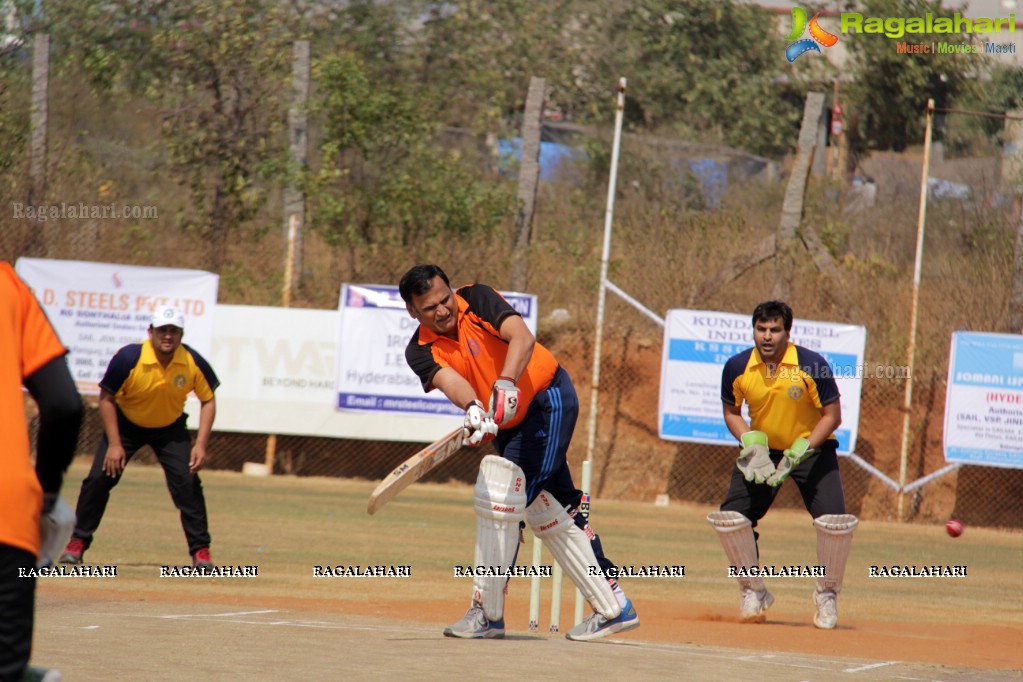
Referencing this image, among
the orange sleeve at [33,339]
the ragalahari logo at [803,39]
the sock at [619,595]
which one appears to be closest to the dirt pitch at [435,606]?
the sock at [619,595]

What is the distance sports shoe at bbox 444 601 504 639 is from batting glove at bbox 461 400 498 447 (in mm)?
1058

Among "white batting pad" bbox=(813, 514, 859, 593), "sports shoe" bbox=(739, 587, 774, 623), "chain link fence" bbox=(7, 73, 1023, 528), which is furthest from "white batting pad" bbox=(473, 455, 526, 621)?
"chain link fence" bbox=(7, 73, 1023, 528)

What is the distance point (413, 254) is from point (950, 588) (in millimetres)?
11637

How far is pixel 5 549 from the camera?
365 cm

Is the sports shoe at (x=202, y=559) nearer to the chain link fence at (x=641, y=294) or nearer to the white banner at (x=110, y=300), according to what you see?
the white banner at (x=110, y=300)

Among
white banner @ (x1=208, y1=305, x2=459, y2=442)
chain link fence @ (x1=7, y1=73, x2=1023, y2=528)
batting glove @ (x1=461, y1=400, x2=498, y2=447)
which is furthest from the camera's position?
chain link fence @ (x1=7, y1=73, x2=1023, y2=528)

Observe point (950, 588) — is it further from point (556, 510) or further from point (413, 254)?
point (413, 254)

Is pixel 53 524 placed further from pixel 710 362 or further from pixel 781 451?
pixel 710 362

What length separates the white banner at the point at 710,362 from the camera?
59.3ft

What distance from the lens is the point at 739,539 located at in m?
9.14

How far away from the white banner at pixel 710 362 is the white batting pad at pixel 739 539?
8833mm

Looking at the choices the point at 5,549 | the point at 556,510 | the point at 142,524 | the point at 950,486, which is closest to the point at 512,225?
the point at 950,486

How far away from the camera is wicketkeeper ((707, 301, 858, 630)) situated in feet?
29.8

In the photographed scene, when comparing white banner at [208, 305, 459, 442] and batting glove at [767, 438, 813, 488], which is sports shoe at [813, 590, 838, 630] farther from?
white banner at [208, 305, 459, 442]
